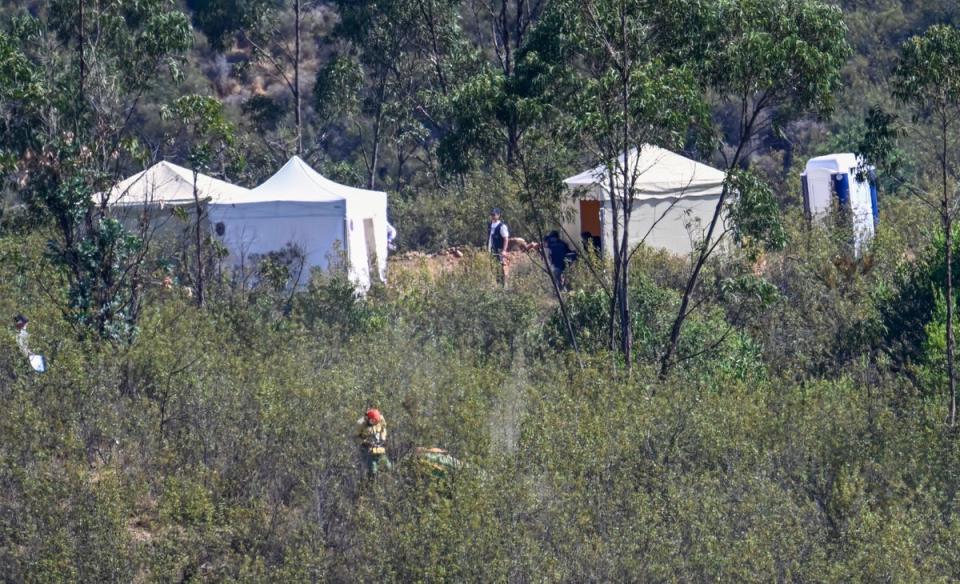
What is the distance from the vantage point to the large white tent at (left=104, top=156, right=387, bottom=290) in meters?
17.3

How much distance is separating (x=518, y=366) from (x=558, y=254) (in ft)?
18.7

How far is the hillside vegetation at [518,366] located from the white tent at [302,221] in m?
0.60

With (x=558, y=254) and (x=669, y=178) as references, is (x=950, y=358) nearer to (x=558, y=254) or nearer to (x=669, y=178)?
(x=558, y=254)

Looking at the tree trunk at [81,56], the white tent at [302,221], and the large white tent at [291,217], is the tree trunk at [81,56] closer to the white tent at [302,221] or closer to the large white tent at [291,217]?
the large white tent at [291,217]

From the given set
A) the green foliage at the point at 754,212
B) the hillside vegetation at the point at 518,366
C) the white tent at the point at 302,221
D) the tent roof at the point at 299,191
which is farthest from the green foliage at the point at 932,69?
the tent roof at the point at 299,191

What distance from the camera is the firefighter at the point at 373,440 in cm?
909

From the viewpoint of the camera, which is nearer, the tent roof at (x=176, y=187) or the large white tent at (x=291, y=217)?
the large white tent at (x=291, y=217)

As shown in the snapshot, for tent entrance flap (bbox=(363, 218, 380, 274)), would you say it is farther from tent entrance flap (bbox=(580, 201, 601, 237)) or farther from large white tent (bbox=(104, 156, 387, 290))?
tent entrance flap (bbox=(580, 201, 601, 237))

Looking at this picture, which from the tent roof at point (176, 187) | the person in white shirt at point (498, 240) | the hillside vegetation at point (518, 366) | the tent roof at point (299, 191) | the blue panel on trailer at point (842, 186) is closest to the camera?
the hillside vegetation at point (518, 366)

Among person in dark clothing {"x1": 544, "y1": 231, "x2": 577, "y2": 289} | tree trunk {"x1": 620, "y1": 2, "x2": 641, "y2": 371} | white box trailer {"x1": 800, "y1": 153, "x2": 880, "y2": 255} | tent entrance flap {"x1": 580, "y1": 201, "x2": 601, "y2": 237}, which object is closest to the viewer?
tree trunk {"x1": 620, "y1": 2, "x2": 641, "y2": 371}

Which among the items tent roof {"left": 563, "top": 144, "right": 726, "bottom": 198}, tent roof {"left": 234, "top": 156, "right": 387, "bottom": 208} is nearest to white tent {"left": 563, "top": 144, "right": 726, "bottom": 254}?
tent roof {"left": 563, "top": 144, "right": 726, "bottom": 198}

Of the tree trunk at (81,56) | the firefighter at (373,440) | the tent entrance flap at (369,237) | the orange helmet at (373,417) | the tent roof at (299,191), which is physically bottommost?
the firefighter at (373,440)

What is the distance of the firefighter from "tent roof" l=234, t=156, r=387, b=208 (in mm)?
8395

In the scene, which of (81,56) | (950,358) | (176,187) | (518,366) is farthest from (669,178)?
(81,56)
